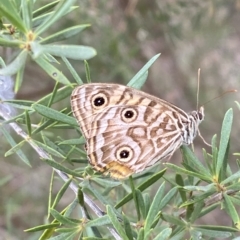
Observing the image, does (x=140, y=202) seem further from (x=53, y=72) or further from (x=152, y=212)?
(x=53, y=72)

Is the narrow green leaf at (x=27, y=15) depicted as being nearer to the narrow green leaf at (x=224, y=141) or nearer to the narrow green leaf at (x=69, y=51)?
the narrow green leaf at (x=69, y=51)

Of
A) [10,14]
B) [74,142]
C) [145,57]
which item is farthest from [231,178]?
[145,57]

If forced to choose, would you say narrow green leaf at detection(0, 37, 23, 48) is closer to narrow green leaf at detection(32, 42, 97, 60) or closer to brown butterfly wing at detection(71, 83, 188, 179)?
narrow green leaf at detection(32, 42, 97, 60)

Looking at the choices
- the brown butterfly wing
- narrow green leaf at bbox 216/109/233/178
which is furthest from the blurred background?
narrow green leaf at bbox 216/109/233/178

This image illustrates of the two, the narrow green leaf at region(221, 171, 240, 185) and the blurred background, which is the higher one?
the blurred background

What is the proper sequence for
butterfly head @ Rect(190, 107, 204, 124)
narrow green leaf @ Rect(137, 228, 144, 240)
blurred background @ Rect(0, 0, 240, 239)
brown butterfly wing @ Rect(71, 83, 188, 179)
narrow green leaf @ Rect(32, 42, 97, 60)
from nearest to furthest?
1. narrow green leaf @ Rect(32, 42, 97, 60)
2. narrow green leaf @ Rect(137, 228, 144, 240)
3. brown butterfly wing @ Rect(71, 83, 188, 179)
4. butterfly head @ Rect(190, 107, 204, 124)
5. blurred background @ Rect(0, 0, 240, 239)

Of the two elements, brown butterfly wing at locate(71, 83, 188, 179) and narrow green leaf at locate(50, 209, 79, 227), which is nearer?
narrow green leaf at locate(50, 209, 79, 227)

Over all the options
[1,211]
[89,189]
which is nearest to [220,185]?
[89,189]
